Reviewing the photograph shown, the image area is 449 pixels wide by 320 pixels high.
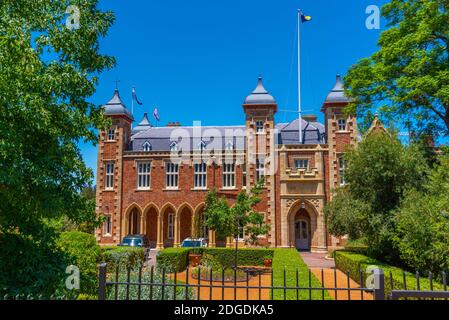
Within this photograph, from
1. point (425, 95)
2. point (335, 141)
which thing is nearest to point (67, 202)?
point (425, 95)

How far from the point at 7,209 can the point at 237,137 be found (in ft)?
89.9

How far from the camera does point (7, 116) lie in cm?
657

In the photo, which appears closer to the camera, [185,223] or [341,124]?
[341,124]

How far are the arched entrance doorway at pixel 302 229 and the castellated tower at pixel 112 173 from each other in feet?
49.1

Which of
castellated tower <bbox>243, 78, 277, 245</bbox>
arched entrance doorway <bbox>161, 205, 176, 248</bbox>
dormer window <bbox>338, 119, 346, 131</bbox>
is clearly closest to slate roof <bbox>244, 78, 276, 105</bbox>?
castellated tower <bbox>243, 78, 277, 245</bbox>

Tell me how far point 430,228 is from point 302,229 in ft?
67.0

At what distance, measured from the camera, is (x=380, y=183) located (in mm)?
16953

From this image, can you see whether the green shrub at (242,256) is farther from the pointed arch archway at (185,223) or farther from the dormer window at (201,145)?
the dormer window at (201,145)

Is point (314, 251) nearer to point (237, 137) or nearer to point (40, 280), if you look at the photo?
point (237, 137)

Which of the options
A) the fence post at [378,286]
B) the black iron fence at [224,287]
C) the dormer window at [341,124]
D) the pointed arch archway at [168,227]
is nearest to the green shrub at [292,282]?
the black iron fence at [224,287]

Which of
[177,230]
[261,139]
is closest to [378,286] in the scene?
[261,139]

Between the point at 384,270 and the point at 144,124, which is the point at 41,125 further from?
the point at 144,124

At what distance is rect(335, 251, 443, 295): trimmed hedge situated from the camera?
9.41m

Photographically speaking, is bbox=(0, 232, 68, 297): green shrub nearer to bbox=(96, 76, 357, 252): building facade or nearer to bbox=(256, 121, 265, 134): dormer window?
bbox=(96, 76, 357, 252): building facade
